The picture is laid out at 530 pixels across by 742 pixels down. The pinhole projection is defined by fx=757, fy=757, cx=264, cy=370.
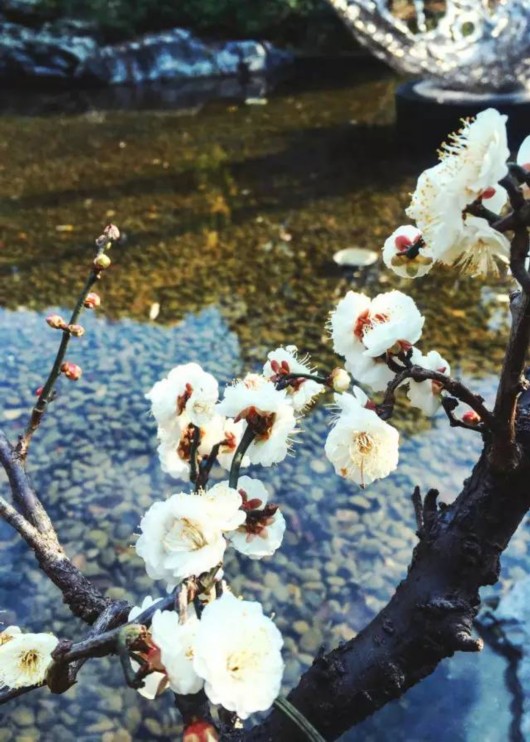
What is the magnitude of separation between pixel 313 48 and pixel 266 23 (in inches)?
28.8

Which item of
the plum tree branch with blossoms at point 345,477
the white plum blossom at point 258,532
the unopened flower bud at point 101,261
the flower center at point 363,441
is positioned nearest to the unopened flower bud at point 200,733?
the plum tree branch with blossoms at point 345,477

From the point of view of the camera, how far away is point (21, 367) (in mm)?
2959

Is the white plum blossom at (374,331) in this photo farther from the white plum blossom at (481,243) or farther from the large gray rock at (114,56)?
the large gray rock at (114,56)

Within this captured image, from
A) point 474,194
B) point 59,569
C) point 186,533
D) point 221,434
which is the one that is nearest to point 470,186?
point 474,194

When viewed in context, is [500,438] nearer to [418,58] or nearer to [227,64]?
[418,58]

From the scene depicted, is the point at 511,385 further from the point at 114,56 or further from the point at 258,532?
the point at 114,56

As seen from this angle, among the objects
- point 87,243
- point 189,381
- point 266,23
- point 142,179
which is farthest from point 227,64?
point 189,381

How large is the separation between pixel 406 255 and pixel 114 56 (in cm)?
789

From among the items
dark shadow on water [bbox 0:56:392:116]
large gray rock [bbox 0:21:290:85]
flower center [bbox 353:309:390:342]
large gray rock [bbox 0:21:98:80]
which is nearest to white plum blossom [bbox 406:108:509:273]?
flower center [bbox 353:309:390:342]

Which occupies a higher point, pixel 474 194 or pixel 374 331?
pixel 474 194

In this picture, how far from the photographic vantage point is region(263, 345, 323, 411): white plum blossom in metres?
1.07

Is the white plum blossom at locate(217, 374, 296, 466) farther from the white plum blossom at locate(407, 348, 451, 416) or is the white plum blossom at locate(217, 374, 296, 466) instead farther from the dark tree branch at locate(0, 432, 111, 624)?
the dark tree branch at locate(0, 432, 111, 624)

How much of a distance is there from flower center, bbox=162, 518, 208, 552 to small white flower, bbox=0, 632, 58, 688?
11.2 inches

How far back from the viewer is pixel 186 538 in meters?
0.76
